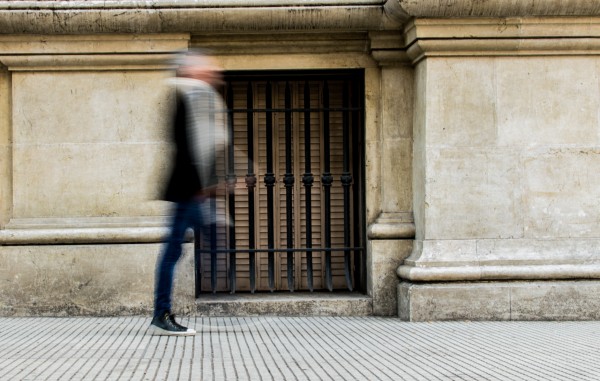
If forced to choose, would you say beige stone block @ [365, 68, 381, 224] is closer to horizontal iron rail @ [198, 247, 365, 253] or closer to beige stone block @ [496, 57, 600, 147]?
horizontal iron rail @ [198, 247, 365, 253]

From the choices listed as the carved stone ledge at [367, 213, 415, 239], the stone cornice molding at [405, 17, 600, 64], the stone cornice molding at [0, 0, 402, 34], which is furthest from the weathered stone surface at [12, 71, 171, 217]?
the stone cornice molding at [405, 17, 600, 64]

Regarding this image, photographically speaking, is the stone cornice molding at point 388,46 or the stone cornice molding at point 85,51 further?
the stone cornice molding at point 388,46

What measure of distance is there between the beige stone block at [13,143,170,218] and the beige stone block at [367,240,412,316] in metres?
1.87

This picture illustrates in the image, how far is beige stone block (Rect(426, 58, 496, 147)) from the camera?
841 centimetres

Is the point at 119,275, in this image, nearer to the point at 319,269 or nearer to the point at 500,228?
the point at 319,269

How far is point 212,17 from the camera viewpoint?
857 cm

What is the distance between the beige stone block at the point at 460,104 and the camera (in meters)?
8.41

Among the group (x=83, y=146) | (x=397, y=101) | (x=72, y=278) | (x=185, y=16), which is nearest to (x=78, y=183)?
(x=83, y=146)

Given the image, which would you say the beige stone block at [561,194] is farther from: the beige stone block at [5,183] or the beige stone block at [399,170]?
the beige stone block at [5,183]

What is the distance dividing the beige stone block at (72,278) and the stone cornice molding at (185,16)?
1.82m

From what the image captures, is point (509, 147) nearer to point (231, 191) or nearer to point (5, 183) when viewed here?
point (231, 191)

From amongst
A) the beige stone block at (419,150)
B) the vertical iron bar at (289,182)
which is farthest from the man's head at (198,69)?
the beige stone block at (419,150)

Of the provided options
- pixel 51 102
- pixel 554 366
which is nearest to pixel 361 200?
pixel 51 102

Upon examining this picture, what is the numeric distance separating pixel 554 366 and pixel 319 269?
146 inches
